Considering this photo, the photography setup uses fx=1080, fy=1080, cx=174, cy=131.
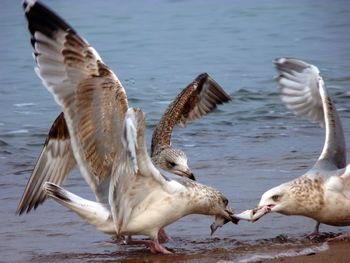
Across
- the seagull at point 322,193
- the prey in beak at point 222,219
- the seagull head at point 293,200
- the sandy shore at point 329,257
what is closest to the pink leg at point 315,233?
the seagull at point 322,193

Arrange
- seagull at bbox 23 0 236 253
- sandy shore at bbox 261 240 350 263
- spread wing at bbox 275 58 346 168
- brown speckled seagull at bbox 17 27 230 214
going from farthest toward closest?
spread wing at bbox 275 58 346 168
brown speckled seagull at bbox 17 27 230 214
seagull at bbox 23 0 236 253
sandy shore at bbox 261 240 350 263

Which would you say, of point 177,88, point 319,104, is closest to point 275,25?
point 177,88

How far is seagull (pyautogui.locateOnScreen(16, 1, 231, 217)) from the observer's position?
23.5 feet

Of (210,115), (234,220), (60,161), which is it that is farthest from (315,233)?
(210,115)

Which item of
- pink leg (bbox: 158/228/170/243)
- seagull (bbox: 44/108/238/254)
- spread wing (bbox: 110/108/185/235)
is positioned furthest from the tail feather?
pink leg (bbox: 158/228/170/243)

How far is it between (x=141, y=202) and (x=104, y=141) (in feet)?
1.66

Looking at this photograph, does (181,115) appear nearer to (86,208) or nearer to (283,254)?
(86,208)

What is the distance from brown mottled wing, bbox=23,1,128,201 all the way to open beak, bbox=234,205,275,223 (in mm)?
928

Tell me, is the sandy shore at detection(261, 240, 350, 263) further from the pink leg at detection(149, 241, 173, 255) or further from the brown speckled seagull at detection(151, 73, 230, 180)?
the brown speckled seagull at detection(151, 73, 230, 180)

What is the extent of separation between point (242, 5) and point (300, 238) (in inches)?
559

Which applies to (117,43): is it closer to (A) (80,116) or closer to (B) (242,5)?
(B) (242,5)

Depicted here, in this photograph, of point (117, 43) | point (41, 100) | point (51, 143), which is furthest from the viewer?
point (117, 43)

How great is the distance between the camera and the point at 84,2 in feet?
67.8

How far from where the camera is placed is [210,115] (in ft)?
40.2
